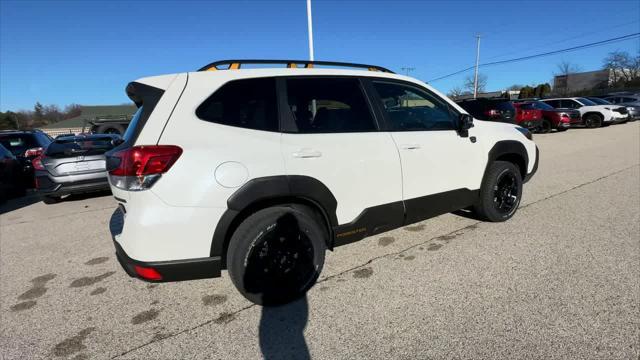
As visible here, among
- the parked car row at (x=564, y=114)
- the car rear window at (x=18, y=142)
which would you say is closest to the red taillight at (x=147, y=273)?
the car rear window at (x=18, y=142)

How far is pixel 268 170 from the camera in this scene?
2.46 metres

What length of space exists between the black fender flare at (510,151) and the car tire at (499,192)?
0.11 metres

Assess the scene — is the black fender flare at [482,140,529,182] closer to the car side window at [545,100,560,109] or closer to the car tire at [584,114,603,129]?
the car tire at [584,114,603,129]

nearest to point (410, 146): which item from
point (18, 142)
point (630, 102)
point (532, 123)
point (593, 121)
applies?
point (18, 142)

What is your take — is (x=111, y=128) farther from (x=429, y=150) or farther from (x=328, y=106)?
(x=429, y=150)

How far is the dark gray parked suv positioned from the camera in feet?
20.1

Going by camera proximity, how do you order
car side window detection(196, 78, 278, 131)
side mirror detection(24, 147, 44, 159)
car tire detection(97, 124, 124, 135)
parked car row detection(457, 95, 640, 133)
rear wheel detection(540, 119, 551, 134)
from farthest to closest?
rear wheel detection(540, 119, 551, 134)
parked car row detection(457, 95, 640, 133)
car tire detection(97, 124, 124, 135)
side mirror detection(24, 147, 44, 159)
car side window detection(196, 78, 278, 131)

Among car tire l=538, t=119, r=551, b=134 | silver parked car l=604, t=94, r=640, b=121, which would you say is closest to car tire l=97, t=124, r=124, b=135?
car tire l=538, t=119, r=551, b=134

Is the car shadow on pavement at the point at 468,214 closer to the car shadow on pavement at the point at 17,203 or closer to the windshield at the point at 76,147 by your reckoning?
the windshield at the point at 76,147

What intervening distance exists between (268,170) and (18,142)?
32.5 feet

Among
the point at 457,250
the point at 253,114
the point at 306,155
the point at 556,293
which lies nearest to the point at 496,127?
the point at 457,250

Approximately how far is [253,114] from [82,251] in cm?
309

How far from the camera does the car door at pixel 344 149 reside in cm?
265

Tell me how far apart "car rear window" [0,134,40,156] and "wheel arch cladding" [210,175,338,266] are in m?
9.41
